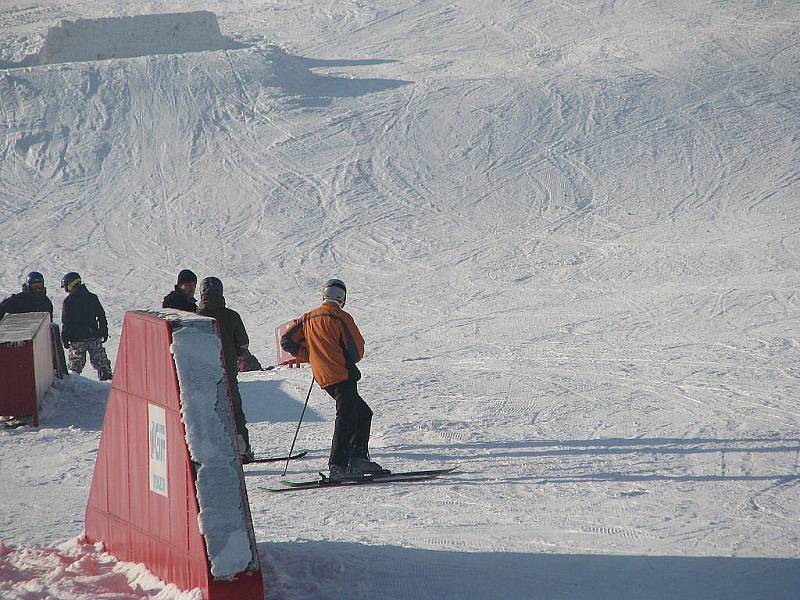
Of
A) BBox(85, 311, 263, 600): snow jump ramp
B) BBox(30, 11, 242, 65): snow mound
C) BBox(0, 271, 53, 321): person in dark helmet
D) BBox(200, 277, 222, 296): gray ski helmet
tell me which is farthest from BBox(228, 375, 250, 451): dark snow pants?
BBox(30, 11, 242, 65): snow mound

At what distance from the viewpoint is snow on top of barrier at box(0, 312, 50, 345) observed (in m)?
8.66

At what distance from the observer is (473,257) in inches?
725

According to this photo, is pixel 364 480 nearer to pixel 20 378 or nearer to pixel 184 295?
Result: pixel 184 295

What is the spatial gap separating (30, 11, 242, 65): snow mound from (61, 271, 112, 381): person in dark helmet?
22690mm

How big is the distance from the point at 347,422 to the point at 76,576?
6.91 ft

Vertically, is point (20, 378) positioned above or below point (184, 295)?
below

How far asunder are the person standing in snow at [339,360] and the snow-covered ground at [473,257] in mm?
279

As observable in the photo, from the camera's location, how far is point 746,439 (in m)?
7.16

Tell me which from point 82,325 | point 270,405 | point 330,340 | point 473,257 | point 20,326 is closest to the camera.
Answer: point 330,340

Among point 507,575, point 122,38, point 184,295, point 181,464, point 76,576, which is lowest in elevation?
point 507,575

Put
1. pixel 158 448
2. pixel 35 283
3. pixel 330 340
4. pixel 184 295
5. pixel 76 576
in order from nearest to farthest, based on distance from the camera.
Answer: pixel 158 448
pixel 76 576
pixel 330 340
pixel 184 295
pixel 35 283

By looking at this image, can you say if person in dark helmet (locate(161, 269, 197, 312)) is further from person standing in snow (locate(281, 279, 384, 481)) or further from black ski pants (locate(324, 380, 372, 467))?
black ski pants (locate(324, 380, 372, 467))

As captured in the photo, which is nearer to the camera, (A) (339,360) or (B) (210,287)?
(A) (339,360)

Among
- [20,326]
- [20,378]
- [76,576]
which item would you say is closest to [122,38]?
[20,326]
